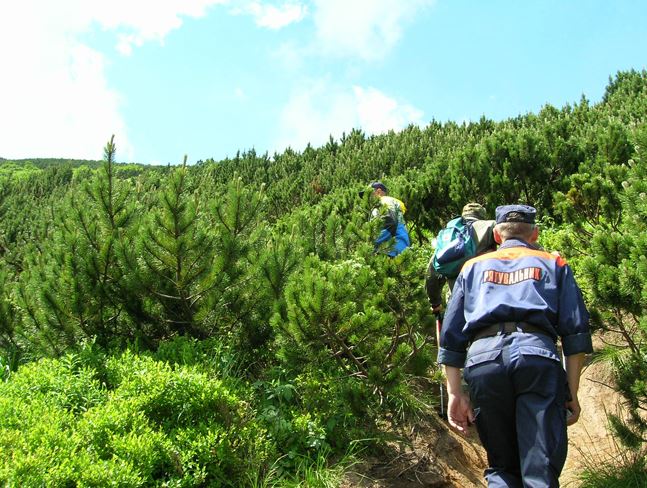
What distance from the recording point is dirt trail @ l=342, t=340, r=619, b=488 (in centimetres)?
404

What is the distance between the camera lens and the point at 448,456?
4504mm

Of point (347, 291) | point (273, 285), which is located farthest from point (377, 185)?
point (347, 291)

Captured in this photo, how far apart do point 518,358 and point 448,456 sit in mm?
2295

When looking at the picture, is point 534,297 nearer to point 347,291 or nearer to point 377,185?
Answer: point 347,291

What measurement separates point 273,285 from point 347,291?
87 cm

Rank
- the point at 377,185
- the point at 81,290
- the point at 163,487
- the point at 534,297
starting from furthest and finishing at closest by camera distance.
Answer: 1. the point at 377,185
2. the point at 81,290
3. the point at 163,487
4. the point at 534,297

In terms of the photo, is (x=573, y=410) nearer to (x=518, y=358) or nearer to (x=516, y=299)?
(x=518, y=358)

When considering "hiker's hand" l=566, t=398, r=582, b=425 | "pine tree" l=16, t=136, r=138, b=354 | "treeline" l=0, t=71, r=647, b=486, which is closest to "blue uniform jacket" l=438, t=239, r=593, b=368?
"hiker's hand" l=566, t=398, r=582, b=425

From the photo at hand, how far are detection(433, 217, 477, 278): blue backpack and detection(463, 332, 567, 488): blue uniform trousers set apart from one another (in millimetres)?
1382

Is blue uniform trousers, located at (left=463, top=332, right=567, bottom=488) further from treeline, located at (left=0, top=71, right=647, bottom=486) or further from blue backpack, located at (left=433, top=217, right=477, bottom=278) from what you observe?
blue backpack, located at (left=433, top=217, right=477, bottom=278)

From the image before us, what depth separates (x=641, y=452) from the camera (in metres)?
3.84

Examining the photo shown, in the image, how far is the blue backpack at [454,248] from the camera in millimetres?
4023

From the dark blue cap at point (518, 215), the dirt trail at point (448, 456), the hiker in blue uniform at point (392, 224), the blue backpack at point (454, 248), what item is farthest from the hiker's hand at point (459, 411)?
the hiker in blue uniform at point (392, 224)

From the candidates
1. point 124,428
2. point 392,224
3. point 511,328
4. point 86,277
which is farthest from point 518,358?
point 86,277
